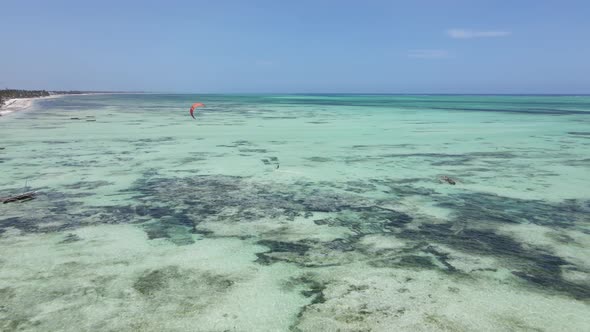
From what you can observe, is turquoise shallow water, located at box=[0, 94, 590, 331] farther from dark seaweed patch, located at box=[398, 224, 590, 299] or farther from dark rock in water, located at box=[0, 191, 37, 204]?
dark rock in water, located at box=[0, 191, 37, 204]

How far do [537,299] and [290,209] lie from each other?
9.54 ft

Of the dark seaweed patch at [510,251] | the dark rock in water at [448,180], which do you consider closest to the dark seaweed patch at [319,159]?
the dark rock in water at [448,180]

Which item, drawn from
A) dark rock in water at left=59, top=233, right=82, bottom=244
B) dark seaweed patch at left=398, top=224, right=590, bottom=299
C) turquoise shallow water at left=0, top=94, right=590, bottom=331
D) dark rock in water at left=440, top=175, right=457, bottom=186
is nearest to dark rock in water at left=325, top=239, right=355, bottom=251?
turquoise shallow water at left=0, top=94, right=590, bottom=331

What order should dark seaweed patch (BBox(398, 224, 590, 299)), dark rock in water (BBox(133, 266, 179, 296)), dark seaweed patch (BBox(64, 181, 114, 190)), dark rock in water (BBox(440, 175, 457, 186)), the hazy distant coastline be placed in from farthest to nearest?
the hazy distant coastline, dark rock in water (BBox(440, 175, 457, 186)), dark seaweed patch (BBox(64, 181, 114, 190)), dark seaweed patch (BBox(398, 224, 590, 299)), dark rock in water (BBox(133, 266, 179, 296))

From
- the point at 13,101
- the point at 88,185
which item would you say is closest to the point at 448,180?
the point at 88,185

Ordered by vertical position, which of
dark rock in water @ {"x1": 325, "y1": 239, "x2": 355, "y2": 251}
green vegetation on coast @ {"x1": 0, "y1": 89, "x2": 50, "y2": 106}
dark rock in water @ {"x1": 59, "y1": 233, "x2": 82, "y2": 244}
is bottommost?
dark rock in water @ {"x1": 325, "y1": 239, "x2": 355, "y2": 251}

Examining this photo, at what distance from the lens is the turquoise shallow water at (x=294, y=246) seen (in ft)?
9.72

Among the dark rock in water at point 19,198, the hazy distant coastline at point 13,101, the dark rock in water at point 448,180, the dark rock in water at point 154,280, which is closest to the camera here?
the dark rock in water at point 154,280

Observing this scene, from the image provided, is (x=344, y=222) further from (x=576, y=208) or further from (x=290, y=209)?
(x=576, y=208)

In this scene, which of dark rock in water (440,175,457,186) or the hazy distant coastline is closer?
dark rock in water (440,175,457,186)

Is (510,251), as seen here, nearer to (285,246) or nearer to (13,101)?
(285,246)

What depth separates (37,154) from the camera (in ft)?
30.6

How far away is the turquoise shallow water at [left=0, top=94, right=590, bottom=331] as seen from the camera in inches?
117

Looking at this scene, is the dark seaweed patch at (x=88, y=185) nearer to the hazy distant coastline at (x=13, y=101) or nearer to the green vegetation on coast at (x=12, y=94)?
the hazy distant coastline at (x=13, y=101)
